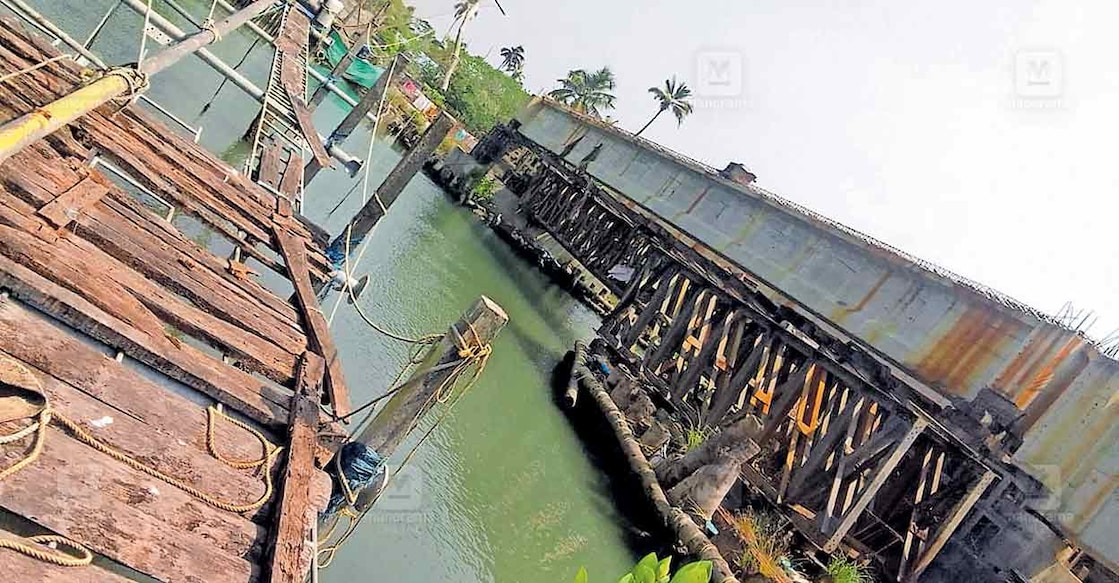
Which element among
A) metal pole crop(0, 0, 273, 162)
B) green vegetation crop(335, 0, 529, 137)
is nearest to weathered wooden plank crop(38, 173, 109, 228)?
metal pole crop(0, 0, 273, 162)

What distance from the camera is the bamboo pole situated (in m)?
9.86

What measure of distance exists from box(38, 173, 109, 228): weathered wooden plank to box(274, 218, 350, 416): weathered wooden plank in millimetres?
1919

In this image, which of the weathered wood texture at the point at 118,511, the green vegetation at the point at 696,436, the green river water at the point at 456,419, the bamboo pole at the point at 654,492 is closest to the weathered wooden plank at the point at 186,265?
the weathered wood texture at the point at 118,511

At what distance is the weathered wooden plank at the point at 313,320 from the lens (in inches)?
216

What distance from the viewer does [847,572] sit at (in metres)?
9.52

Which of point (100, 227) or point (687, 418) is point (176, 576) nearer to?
point (100, 227)

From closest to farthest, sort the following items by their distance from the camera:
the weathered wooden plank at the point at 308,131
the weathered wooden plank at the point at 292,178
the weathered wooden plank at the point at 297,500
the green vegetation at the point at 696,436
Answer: the weathered wooden plank at the point at 297,500 < the weathered wooden plank at the point at 308,131 < the weathered wooden plank at the point at 292,178 < the green vegetation at the point at 696,436

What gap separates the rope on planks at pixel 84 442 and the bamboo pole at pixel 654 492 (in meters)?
7.61

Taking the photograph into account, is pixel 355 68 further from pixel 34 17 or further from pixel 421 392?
pixel 421 392

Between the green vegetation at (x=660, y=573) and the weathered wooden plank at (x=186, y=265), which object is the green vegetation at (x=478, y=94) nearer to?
the weathered wooden plank at (x=186, y=265)

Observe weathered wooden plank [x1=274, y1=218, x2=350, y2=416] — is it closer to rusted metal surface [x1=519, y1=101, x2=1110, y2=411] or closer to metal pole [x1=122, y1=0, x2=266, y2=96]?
metal pole [x1=122, y1=0, x2=266, y2=96]

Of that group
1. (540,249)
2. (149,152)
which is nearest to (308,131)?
(149,152)

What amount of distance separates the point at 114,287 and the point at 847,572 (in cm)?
946

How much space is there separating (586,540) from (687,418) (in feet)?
10.4
